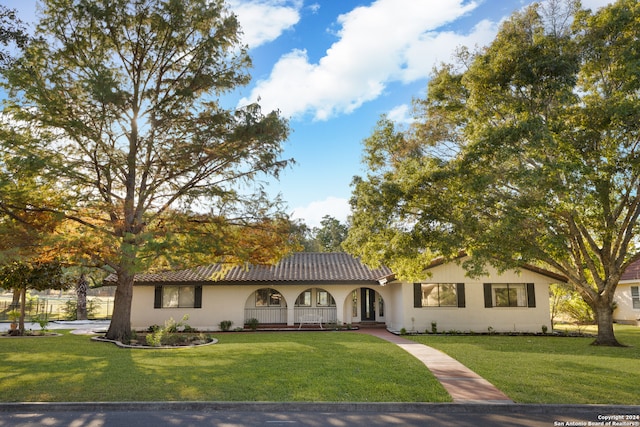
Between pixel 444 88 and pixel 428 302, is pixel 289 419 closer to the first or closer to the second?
pixel 444 88

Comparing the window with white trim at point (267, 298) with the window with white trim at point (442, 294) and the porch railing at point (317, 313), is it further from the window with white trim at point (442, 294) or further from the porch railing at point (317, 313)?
the window with white trim at point (442, 294)

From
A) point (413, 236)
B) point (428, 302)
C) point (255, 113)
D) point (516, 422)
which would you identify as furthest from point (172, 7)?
point (428, 302)

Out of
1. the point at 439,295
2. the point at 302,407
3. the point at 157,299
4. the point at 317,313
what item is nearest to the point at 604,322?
the point at 439,295

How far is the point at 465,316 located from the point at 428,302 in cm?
204

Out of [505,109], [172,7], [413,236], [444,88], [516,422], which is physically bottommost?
[516,422]

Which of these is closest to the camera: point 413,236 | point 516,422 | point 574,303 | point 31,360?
point 516,422

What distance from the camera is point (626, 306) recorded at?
88.5ft

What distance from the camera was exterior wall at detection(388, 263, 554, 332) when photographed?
2119 cm

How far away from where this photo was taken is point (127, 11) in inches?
593

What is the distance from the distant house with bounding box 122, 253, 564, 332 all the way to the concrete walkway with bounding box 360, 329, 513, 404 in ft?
23.7

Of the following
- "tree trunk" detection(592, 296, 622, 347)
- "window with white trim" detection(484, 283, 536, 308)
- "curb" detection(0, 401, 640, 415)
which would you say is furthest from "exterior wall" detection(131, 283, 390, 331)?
"curb" detection(0, 401, 640, 415)

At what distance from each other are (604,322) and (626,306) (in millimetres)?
14065

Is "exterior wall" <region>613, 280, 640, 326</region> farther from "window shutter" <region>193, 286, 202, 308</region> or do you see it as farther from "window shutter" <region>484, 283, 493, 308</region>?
"window shutter" <region>193, 286, 202, 308</region>

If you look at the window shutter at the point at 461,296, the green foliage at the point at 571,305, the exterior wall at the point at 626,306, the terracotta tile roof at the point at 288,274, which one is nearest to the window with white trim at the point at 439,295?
the window shutter at the point at 461,296
